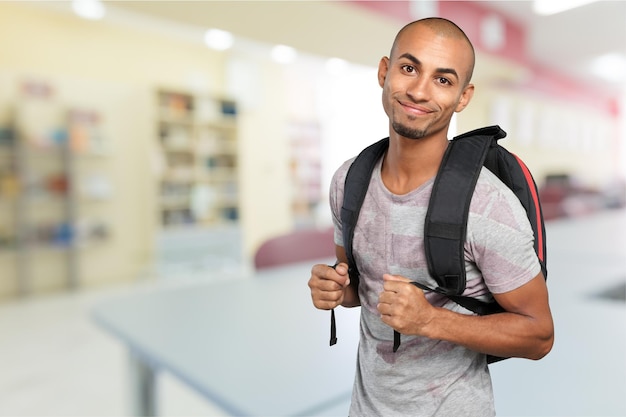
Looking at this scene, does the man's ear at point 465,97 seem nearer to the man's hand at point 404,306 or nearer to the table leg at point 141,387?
the man's hand at point 404,306

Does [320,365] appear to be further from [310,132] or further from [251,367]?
[310,132]

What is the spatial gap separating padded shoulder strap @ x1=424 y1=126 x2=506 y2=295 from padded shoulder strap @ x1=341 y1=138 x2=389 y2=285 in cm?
3

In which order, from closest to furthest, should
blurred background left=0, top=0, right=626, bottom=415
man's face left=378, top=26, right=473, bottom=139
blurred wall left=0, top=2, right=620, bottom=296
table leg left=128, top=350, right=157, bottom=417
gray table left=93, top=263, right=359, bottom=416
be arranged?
man's face left=378, top=26, right=473, bottom=139 < gray table left=93, top=263, right=359, bottom=416 < table leg left=128, top=350, right=157, bottom=417 < blurred background left=0, top=0, right=626, bottom=415 < blurred wall left=0, top=2, right=620, bottom=296

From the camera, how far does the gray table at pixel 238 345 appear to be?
728 millimetres

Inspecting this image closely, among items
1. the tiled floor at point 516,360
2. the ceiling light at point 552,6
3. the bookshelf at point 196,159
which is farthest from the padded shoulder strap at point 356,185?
the bookshelf at point 196,159

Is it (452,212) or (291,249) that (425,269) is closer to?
(452,212)

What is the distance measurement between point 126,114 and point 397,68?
17.2 feet

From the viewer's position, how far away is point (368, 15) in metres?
0.36

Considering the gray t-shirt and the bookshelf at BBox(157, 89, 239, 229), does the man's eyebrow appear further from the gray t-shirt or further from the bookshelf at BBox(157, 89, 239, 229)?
the bookshelf at BBox(157, 89, 239, 229)

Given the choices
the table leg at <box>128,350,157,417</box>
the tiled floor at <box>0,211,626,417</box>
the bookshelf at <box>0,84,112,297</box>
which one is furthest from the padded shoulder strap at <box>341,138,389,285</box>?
the bookshelf at <box>0,84,112,297</box>

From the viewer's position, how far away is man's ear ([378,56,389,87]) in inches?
7.4

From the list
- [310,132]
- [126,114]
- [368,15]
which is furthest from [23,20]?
[368,15]

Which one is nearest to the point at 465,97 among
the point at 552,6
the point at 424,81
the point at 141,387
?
the point at 424,81

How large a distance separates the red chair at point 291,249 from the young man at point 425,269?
145cm
